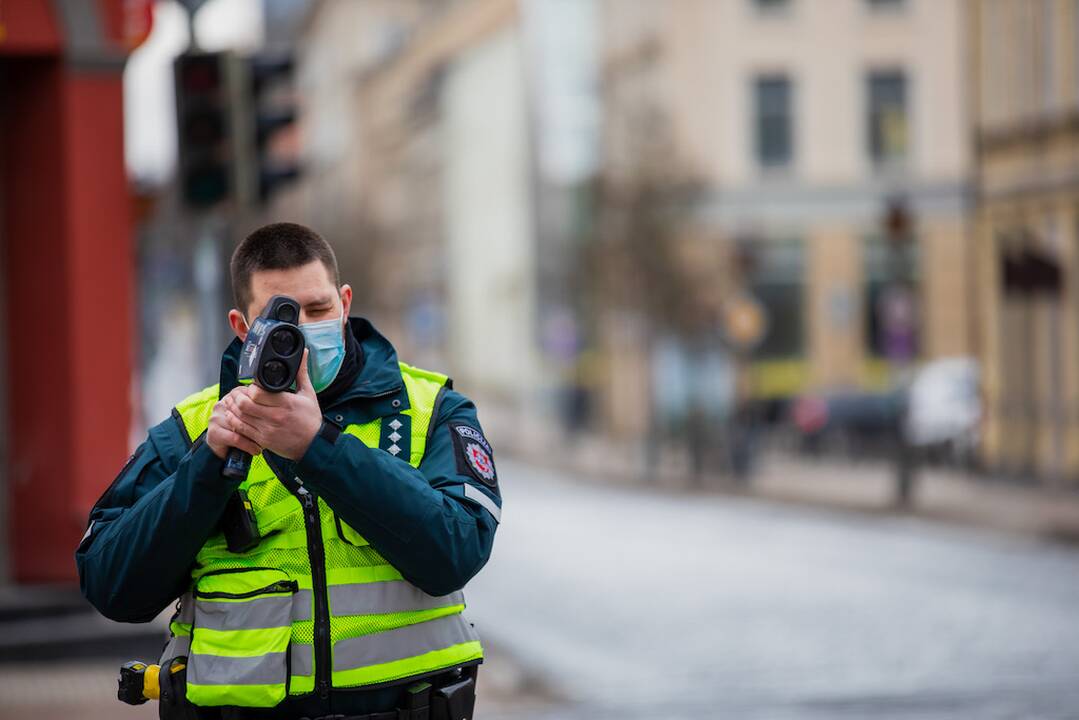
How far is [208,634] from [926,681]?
8615 mm

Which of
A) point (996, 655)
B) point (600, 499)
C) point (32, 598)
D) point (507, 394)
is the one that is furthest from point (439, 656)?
point (507, 394)

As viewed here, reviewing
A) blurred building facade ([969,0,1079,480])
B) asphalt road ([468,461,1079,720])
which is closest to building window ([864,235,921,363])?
blurred building facade ([969,0,1079,480])

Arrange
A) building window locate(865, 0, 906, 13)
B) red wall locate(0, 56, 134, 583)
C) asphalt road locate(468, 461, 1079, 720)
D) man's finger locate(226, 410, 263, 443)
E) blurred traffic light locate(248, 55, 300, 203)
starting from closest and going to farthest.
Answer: man's finger locate(226, 410, 263, 443) < blurred traffic light locate(248, 55, 300, 203) < asphalt road locate(468, 461, 1079, 720) < red wall locate(0, 56, 134, 583) < building window locate(865, 0, 906, 13)

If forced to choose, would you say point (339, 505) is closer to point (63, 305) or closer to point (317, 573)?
point (317, 573)

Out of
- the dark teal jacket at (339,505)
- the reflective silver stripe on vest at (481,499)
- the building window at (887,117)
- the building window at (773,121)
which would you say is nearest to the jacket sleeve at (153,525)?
the dark teal jacket at (339,505)

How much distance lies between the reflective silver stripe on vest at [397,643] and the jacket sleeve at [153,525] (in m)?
0.33

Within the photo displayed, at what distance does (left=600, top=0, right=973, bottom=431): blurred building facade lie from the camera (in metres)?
50.1

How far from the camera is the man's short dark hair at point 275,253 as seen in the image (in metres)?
3.67

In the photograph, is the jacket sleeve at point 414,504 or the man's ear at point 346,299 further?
the man's ear at point 346,299

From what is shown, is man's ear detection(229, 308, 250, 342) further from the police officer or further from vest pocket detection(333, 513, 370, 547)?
vest pocket detection(333, 513, 370, 547)

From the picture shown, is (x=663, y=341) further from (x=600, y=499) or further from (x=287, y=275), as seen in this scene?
(x=287, y=275)

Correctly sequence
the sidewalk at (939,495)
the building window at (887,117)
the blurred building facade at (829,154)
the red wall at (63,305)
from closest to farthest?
the red wall at (63,305) < the sidewalk at (939,495) < the blurred building facade at (829,154) < the building window at (887,117)

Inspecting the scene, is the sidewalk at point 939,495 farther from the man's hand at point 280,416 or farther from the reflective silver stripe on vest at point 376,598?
the man's hand at point 280,416

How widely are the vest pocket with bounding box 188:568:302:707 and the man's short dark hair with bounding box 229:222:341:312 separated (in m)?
0.52
